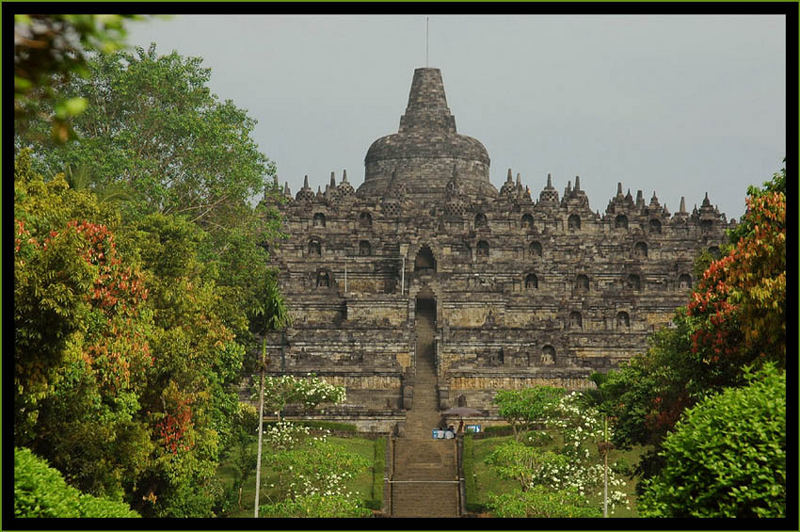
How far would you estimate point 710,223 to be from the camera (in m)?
73.3

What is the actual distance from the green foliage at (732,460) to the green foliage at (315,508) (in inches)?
513

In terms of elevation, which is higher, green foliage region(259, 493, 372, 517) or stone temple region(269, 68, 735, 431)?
stone temple region(269, 68, 735, 431)

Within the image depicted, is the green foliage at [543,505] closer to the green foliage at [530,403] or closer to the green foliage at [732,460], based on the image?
the green foliage at [530,403]

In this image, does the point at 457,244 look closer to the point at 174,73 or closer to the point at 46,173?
the point at 174,73

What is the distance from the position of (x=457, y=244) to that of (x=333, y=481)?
119 feet

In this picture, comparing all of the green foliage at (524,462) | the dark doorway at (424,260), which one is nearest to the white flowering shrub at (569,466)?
the green foliage at (524,462)

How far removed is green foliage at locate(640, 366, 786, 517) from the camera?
54.5ft

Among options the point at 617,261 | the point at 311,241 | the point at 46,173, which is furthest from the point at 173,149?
the point at 617,261

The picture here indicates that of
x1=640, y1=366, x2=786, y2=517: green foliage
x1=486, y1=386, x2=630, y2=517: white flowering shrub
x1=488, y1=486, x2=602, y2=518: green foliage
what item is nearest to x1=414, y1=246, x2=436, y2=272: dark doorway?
x1=486, y1=386, x2=630, y2=517: white flowering shrub

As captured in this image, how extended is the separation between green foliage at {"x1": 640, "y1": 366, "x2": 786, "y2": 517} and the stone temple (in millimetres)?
29092

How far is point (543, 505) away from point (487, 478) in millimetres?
8458

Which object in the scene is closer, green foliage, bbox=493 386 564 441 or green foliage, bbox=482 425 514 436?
green foliage, bbox=493 386 564 441

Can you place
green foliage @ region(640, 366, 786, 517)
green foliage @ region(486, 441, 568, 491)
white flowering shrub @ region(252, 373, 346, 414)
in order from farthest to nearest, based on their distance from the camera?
1. white flowering shrub @ region(252, 373, 346, 414)
2. green foliage @ region(486, 441, 568, 491)
3. green foliage @ region(640, 366, 786, 517)

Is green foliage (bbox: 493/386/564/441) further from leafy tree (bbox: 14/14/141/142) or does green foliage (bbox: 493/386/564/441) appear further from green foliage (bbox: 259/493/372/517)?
leafy tree (bbox: 14/14/141/142)
